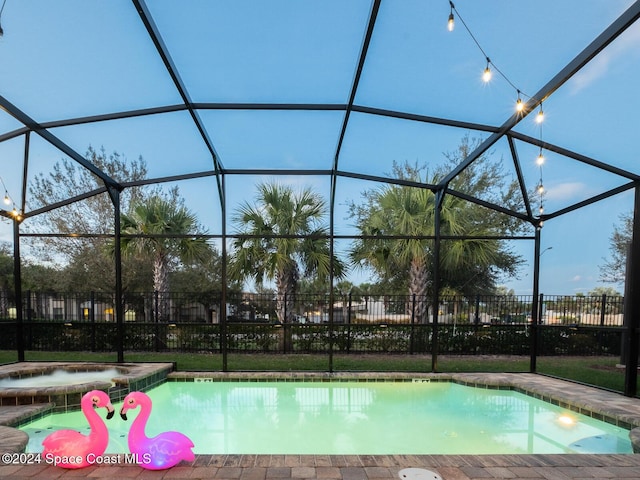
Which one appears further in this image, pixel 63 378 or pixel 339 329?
pixel 339 329

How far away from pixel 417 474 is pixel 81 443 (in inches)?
98.0

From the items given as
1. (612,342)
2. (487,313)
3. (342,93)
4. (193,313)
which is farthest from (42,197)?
(612,342)

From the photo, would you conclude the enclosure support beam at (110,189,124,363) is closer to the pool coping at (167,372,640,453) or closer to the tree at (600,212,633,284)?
the pool coping at (167,372,640,453)

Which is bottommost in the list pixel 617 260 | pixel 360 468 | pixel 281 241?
pixel 360 468

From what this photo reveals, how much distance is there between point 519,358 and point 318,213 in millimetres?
5706

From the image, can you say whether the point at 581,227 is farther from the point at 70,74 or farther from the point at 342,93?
the point at 70,74

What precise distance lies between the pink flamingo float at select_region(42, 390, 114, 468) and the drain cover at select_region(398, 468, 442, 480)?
7.19ft

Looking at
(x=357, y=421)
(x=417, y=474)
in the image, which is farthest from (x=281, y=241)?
(x=417, y=474)

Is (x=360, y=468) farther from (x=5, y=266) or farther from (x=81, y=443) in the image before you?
(x=5, y=266)

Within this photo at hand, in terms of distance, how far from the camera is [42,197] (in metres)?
12.2

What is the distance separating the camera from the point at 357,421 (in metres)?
4.99

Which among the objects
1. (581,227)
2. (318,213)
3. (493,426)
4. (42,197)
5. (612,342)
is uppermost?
(42,197)

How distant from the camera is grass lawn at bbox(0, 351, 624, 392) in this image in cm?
684

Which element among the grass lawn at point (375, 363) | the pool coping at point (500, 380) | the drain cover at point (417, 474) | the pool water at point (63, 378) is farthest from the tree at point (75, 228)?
the drain cover at point (417, 474)
